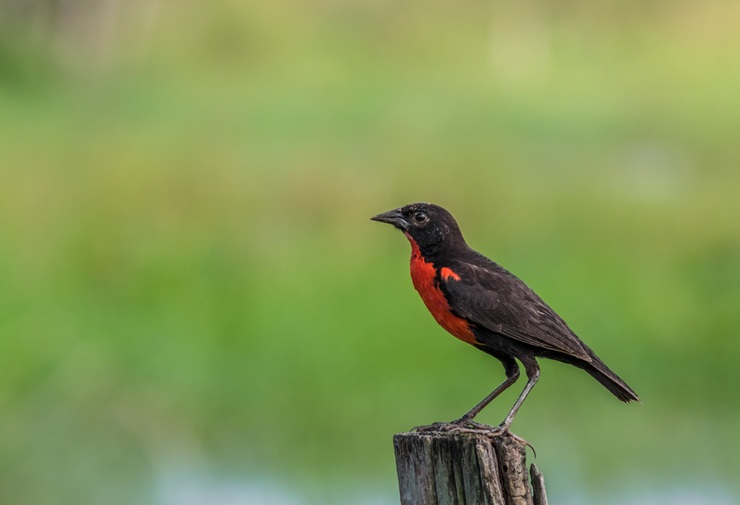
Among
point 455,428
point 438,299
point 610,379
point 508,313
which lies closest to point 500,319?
point 508,313

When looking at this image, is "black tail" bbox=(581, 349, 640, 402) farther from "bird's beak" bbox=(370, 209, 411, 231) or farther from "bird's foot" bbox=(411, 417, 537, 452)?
"bird's beak" bbox=(370, 209, 411, 231)

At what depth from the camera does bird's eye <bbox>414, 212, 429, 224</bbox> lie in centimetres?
662

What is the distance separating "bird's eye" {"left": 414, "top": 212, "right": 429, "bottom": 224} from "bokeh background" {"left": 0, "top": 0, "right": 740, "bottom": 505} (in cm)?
527

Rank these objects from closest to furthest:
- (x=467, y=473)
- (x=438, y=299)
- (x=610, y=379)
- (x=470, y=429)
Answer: (x=467, y=473) < (x=470, y=429) < (x=610, y=379) < (x=438, y=299)

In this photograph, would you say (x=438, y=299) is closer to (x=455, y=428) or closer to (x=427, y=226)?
(x=427, y=226)

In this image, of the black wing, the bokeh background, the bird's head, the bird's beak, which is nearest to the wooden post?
the black wing

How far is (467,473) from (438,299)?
1352 millimetres

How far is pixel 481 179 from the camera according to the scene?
16.0 meters

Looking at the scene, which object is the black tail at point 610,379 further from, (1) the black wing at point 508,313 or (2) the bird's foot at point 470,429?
(2) the bird's foot at point 470,429

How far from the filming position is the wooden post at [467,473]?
5.06m

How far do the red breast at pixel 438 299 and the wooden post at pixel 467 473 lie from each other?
3.64ft

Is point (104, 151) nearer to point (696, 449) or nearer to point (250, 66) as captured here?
point (250, 66)

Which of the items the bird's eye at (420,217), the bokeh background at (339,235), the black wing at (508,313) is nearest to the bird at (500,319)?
the black wing at (508,313)

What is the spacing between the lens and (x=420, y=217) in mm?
6637
